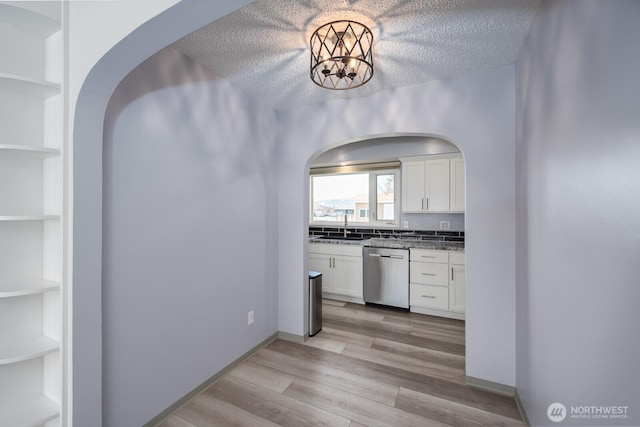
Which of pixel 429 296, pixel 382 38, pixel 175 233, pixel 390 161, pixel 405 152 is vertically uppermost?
pixel 382 38

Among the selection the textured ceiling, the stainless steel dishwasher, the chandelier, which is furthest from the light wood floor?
the textured ceiling

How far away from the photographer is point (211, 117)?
2197 mm

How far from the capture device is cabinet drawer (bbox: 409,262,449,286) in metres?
3.52

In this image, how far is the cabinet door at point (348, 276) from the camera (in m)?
4.04

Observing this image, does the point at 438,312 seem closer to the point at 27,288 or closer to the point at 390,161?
the point at 390,161

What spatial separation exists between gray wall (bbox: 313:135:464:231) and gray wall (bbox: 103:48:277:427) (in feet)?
6.86

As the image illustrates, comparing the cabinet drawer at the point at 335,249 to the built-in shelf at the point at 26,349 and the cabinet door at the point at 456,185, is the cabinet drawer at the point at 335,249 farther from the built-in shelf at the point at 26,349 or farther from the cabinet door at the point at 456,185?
the built-in shelf at the point at 26,349

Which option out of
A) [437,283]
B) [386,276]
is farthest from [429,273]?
[386,276]

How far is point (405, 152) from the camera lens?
4098 mm

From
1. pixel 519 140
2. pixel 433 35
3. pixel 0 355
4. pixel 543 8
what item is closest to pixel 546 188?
pixel 519 140

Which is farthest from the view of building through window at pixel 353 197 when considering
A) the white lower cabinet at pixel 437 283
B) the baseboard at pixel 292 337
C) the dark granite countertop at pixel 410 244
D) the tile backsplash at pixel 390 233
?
the baseboard at pixel 292 337

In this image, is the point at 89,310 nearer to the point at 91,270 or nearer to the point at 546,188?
the point at 91,270

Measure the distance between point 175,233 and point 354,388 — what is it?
181 centimetres

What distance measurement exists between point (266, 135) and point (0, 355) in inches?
92.2
